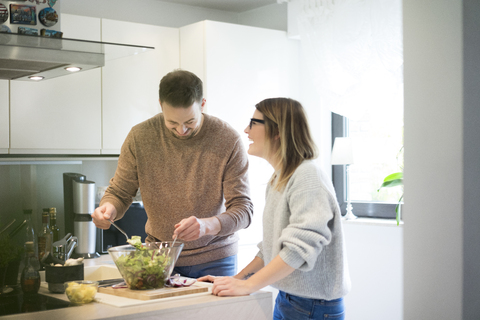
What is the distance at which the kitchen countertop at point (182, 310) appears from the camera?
1261 millimetres

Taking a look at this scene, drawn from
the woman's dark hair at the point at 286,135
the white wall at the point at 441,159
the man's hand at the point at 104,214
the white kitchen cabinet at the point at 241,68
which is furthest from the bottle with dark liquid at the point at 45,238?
the white wall at the point at 441,159

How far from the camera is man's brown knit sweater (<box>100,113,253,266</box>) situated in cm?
188

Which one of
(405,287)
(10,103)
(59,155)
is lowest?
(405,287)

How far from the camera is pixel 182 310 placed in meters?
1.32

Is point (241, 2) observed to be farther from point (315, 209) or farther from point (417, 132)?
point (315, 209)

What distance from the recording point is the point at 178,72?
1775 mm

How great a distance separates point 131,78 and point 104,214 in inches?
58.1

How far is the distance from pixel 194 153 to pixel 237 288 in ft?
2.08

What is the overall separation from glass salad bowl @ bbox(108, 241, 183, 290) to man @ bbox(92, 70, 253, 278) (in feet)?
1.17

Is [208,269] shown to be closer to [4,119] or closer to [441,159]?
[441,159]

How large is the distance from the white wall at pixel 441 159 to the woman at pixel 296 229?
1.54ft

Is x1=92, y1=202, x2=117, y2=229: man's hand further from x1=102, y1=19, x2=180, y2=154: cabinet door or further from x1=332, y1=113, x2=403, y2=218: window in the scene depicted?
x1=332, y1=113, x2=403, y2=218: window

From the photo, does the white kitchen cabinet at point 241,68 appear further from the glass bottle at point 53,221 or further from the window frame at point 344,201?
the glass bottle at point 53,221

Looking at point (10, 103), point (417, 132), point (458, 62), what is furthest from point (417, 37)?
point (10, 103)
